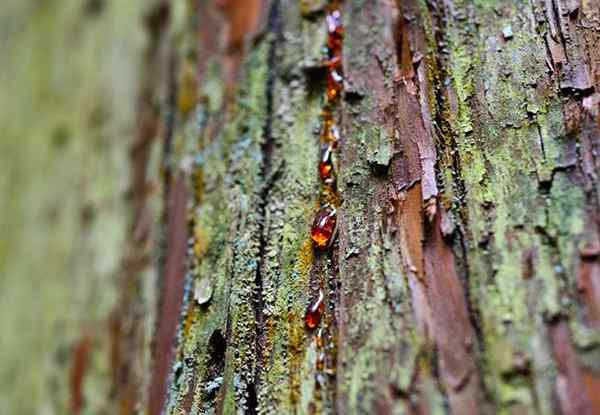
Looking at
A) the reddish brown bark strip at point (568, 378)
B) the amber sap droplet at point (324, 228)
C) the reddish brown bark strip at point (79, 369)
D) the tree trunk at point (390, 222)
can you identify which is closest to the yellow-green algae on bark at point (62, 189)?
the reddish brown bark strip at point (79, 369)

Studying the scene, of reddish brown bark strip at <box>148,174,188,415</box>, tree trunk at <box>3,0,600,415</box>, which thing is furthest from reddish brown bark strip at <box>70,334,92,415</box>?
reddish brown bark strip at <box>148,174,188,415</box>

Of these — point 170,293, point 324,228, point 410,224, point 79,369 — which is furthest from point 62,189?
point 410,224

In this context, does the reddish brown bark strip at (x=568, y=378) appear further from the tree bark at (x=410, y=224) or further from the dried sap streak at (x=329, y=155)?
the dried sap streak at (x=329, y=155)

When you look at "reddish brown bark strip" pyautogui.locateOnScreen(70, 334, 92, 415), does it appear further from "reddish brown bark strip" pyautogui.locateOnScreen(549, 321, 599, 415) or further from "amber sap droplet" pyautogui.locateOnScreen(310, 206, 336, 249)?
"reddish brown bark strip" pyautogui.locateOnScreen(549, 321, 599, 415)

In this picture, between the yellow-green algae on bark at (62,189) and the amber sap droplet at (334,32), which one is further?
the yellow-green algae on bark at (62,189)

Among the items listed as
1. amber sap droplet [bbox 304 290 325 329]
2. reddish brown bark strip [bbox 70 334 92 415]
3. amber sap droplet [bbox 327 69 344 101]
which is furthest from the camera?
reddish brown bark strip [bbox 70 334 92 415]

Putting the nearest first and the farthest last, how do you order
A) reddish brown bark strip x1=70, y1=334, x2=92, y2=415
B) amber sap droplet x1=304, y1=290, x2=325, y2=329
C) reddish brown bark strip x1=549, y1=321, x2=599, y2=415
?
reddish brown bark strip x1=549, y1=321, x2=599, y2=415 → amber sap droplet x1=304, y1=290, x2=325, y2=329 → reddish brown bark strip x1=70, y1=334, x2=92, y2=415

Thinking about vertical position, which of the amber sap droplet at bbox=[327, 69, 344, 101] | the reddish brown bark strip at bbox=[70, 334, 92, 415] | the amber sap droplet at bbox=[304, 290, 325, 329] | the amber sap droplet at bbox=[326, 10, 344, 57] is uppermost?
the amber sap droplet at bbox=[326, 10, 344, 57]

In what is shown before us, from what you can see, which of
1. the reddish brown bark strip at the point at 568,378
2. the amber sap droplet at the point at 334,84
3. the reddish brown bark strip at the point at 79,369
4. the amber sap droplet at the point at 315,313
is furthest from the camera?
the reddish brown bark strip at the point at 79,369

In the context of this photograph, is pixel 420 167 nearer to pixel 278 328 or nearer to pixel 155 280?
pixel 278 328
